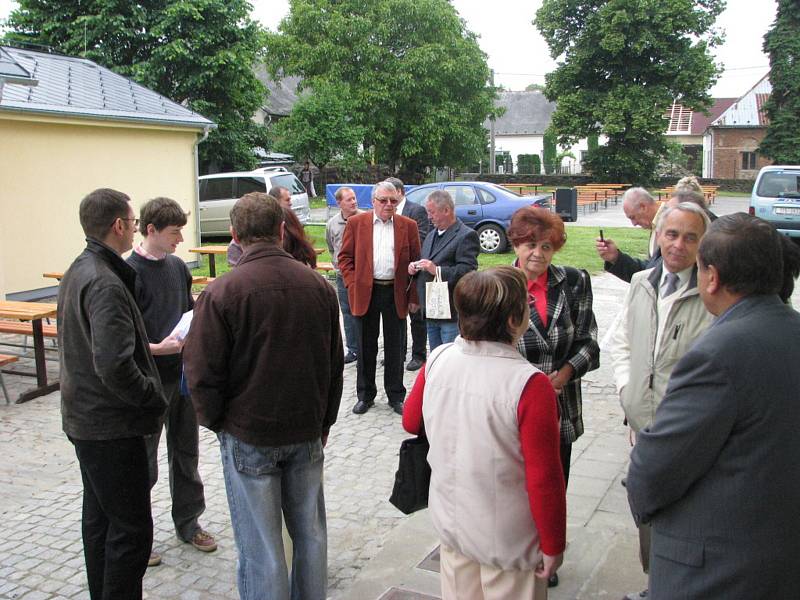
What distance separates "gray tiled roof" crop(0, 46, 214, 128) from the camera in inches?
506

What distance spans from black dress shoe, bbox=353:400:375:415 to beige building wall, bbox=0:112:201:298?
7.96 metres

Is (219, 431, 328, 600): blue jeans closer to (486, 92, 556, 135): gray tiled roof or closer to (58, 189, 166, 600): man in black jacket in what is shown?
(58, 189, 166, 600): man in black jacket

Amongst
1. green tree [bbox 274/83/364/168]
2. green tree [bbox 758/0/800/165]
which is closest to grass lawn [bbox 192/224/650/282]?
green tree [bbox 274/83/364/168]

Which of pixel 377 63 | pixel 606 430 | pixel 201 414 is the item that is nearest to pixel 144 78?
pixel 377 63

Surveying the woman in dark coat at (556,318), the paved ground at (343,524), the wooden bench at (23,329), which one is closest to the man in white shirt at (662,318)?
the woman in dark coat at (556,318)

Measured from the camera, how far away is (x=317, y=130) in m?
31.9

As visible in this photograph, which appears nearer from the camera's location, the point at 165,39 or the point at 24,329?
the point at 24,329

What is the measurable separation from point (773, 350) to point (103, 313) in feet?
7.97

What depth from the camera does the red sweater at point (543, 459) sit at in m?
2.40

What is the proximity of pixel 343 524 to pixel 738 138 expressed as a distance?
55.8 metres

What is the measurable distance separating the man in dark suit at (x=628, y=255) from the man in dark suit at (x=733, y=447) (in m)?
2.05

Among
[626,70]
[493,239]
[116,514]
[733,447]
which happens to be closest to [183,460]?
[116,514]

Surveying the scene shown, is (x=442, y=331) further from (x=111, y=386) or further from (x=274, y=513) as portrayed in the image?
(x=111, y=386)

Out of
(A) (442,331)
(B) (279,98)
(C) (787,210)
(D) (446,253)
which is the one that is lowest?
(A) (442,331)
